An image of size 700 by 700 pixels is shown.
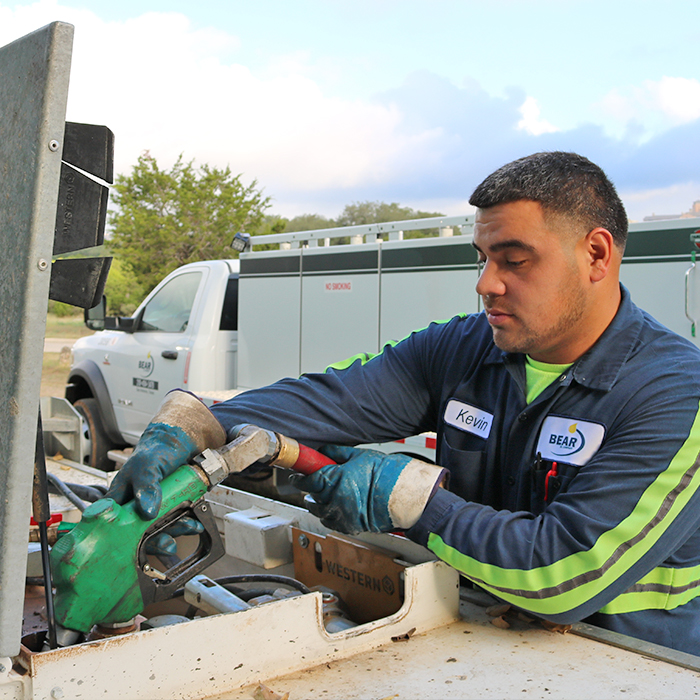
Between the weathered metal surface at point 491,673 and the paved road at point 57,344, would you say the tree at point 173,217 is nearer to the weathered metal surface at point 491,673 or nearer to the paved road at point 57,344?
the paved road at point 57,344

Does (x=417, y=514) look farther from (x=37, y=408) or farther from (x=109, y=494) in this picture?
(x=37, y=408)

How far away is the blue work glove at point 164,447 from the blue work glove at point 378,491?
1.03 feet

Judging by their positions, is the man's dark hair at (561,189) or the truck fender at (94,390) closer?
the man's dark hair at (561,189)

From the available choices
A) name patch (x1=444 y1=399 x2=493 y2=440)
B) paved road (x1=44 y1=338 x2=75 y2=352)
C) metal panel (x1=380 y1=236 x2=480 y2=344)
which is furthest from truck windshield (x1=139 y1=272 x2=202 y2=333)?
paved road (x1=44 y1=338 x2=75 y2=352)

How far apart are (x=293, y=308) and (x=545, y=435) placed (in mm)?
4444

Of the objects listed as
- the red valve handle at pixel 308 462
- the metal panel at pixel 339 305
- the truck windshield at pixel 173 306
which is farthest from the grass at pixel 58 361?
the red valve handle at pixel 308 462

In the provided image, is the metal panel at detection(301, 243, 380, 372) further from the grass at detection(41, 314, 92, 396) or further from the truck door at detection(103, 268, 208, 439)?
the grass at detection(41, 314, 92, 396)

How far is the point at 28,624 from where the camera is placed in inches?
72.3

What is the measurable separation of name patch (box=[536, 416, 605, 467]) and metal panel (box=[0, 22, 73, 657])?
1.26 meters

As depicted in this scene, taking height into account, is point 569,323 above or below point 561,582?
above

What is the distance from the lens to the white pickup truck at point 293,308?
4297 millimetres

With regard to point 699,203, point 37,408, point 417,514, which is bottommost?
point 417,514

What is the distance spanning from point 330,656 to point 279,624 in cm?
15

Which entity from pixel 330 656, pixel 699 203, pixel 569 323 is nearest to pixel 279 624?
pixel 330 656
